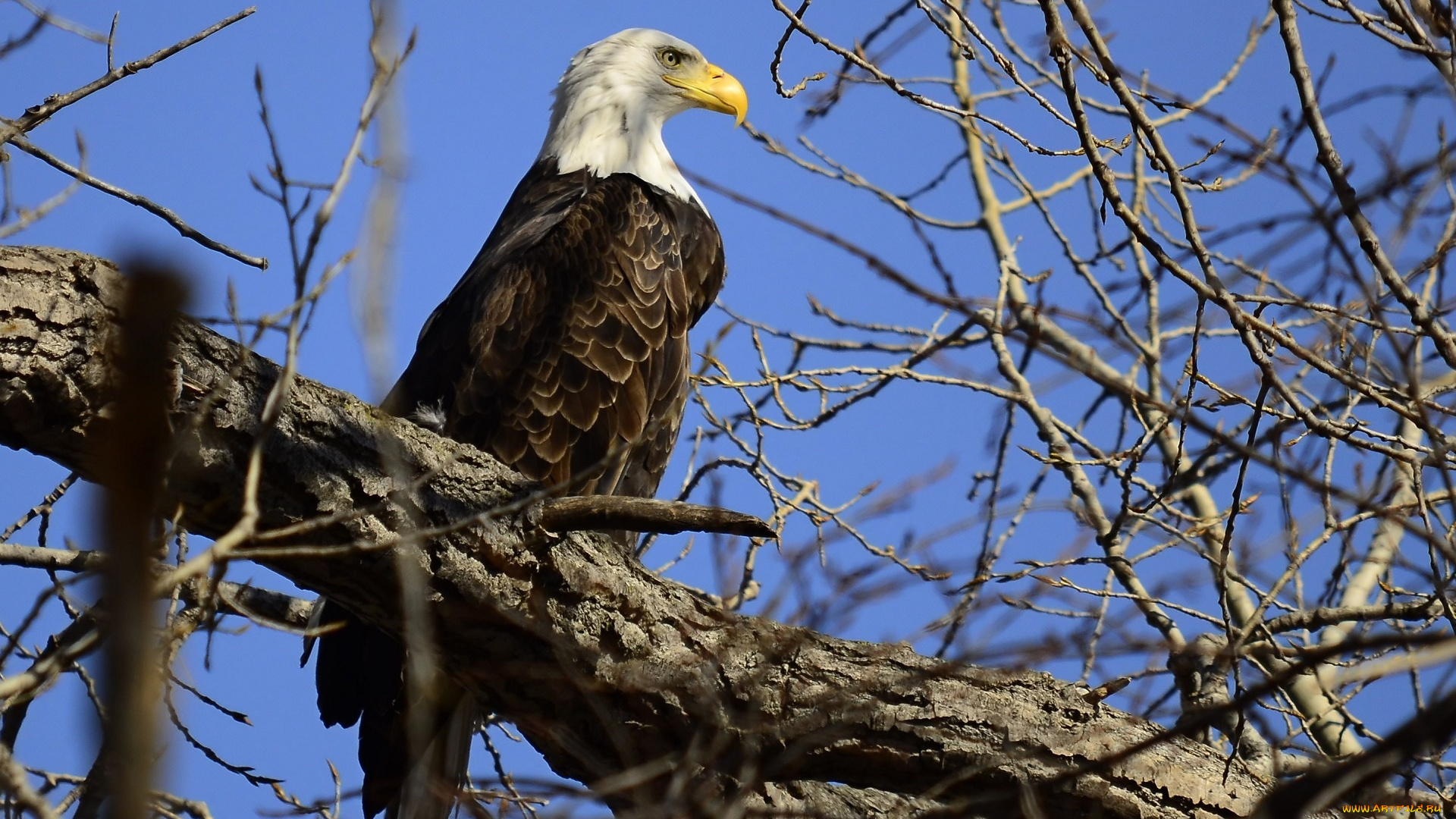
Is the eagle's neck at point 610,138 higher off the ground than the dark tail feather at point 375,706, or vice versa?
the eagle's neck at point 610,138

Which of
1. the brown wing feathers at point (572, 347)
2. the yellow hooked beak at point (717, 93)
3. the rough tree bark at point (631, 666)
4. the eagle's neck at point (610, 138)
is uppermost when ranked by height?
the yellow hooked beak at point (717, 93)

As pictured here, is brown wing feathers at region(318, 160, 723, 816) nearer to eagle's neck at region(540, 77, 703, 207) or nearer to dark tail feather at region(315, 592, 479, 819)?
eagle's neck at region(540, 77, 703, 207)

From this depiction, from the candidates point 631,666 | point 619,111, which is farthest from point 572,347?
point 631,666

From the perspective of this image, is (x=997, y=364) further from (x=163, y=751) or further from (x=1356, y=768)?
(x=163, y=751)

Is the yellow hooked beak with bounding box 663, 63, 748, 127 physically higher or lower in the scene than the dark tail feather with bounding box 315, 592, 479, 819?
higher

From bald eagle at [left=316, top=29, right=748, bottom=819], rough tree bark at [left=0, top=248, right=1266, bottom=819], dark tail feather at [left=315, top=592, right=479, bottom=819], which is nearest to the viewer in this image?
rough tree bark at [left=0, top=248, right=1266, bottom=819]

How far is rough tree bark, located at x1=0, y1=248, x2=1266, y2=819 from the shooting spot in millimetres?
2525

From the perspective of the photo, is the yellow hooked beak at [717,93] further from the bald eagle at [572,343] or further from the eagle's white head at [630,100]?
the bald eagle at [572,343]

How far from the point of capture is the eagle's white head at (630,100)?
5.11m

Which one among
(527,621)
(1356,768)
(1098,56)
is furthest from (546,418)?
(1356,768)

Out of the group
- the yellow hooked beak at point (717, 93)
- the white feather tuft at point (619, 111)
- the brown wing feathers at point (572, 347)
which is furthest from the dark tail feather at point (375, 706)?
the yellow hooked beak at point (717, 93)

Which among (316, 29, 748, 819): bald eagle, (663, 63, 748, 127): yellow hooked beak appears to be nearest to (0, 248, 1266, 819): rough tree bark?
(316, 29, 748, 819): bald eagle

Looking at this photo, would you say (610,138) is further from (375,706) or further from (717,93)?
(375,706)

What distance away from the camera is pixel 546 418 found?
410 cm
